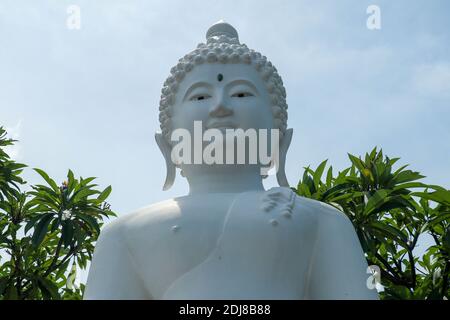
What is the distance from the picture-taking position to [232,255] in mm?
3387

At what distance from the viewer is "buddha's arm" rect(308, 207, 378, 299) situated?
11.0ft

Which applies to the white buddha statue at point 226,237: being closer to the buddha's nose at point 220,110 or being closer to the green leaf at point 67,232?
the buddha's nose at point 220,110

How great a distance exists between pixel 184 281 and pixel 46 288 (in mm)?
7669

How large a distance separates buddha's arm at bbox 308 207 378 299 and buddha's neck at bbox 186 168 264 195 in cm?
63

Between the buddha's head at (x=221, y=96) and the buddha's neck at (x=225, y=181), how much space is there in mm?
61

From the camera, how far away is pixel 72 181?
1071cm

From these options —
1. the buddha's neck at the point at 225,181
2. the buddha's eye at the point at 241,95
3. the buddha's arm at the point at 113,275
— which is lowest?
the buddha's arm at the point at 113,275

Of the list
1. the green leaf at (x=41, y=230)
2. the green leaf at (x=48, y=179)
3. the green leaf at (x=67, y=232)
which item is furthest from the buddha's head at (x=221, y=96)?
the green leaf at (x=48, y=179)

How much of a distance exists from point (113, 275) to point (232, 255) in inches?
32.2

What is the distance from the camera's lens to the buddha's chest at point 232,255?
3.33 m

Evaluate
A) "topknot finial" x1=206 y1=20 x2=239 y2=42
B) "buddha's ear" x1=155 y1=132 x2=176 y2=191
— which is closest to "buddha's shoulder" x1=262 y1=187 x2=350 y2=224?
"buddha's ear" x1=155 y1=132 x2=176 y2=191

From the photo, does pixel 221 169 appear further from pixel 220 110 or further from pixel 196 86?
pixel 196 86

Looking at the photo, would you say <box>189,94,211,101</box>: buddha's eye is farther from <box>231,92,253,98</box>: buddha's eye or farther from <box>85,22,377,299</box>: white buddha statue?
<box>231,92,253,98</box>: buddha's eye
